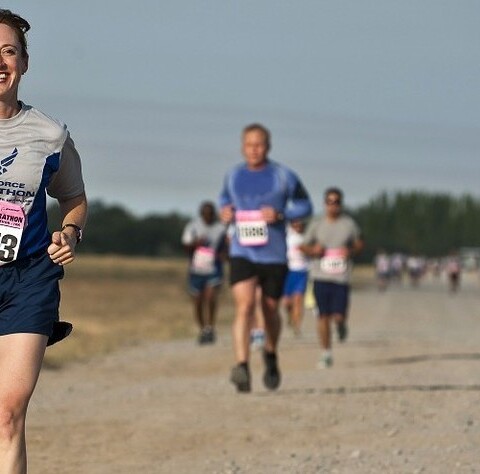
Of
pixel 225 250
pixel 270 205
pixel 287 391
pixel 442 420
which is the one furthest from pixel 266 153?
pixel 225 250

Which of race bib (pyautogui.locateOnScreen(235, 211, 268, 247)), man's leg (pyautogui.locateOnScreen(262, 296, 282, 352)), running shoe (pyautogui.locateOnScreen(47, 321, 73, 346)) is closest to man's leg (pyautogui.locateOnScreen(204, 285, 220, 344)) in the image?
man's leg (pyautogui.locateOnScreen(262, 296, 282, 352))

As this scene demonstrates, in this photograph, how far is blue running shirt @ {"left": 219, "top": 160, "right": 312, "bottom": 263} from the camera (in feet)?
43.3

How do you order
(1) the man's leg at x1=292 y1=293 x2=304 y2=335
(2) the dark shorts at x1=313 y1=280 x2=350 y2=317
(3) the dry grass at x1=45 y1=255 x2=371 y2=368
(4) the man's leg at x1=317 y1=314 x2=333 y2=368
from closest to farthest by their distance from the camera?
(4) the man's leg at x1=317 y1=314 x2=333 y2=368 < (2) the dark shorts at x1=313 y1=280 x2=350 y2=317 < (3) the dry grass at x1=45 y1=255 x2=371 y2=368 < (1) the man's leg at x1=292 y1=293 x2=304 y2=335

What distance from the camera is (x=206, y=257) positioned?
2208cm

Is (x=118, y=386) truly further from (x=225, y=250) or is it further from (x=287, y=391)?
(x=225, y=250)

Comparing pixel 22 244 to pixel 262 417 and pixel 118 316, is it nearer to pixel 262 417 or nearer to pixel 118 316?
pixel 262 417

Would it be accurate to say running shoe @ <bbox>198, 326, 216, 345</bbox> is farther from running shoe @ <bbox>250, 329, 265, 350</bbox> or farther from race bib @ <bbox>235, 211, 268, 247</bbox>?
race bib @ <bbox>235, 211, 268, 247</bbox>

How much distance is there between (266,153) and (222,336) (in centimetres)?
1254

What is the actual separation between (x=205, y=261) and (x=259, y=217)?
8.98 m

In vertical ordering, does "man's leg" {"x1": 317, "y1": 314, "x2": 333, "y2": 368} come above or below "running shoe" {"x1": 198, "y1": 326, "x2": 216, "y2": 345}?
above

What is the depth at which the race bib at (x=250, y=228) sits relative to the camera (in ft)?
43.2

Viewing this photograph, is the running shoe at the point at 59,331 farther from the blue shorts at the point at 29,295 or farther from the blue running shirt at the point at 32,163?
the blue running shirt at the point at 32,163

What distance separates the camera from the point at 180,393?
14047mm

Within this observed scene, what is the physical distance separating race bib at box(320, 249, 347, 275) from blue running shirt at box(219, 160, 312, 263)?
440cm
